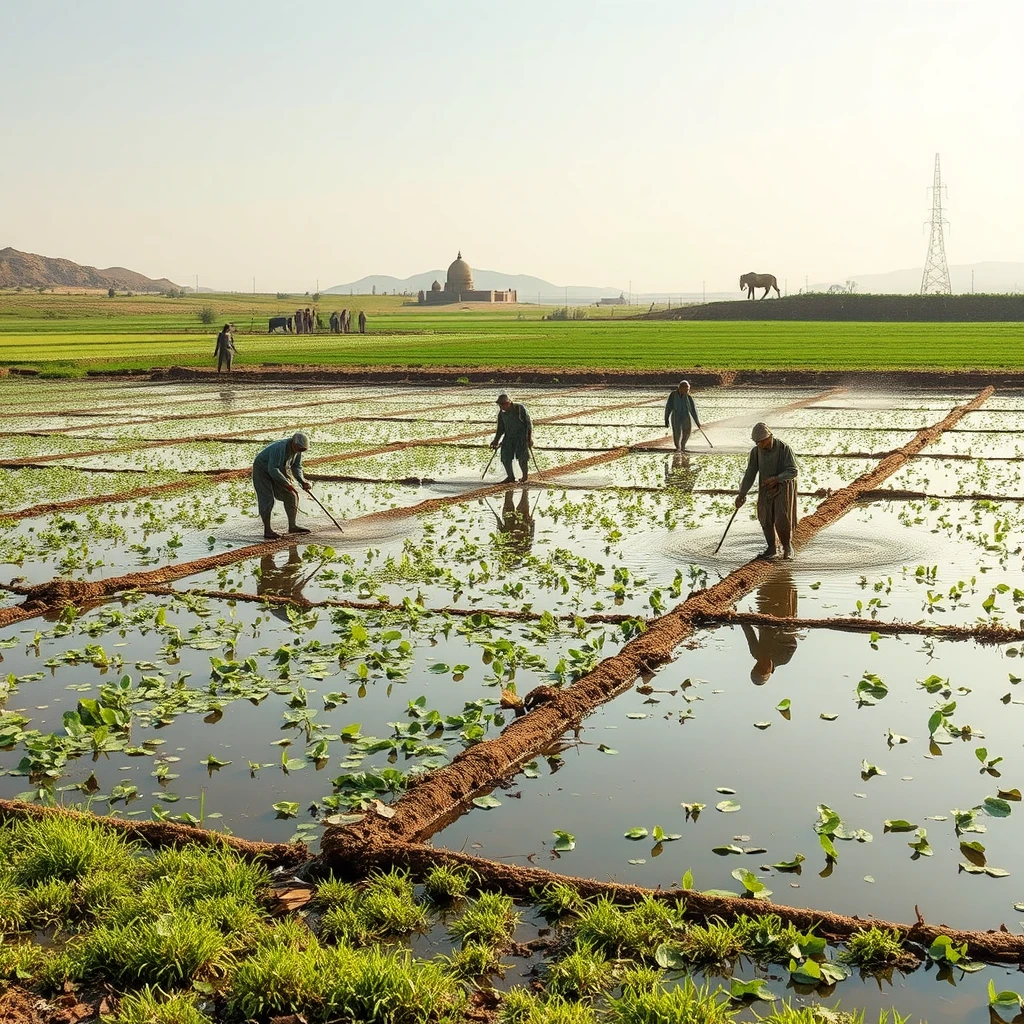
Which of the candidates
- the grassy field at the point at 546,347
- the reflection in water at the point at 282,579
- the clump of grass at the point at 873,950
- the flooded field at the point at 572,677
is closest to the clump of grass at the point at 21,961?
the flooded field at the point at 572,677

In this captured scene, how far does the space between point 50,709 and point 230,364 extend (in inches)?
1300

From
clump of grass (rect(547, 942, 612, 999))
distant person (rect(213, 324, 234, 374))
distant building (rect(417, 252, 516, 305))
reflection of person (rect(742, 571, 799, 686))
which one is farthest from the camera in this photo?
distant building (rect(417, 252, 516, 305))

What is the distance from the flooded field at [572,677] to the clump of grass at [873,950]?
Answer: 0.30ft

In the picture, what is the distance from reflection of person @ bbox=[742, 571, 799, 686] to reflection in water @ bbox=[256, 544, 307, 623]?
400 centimetres

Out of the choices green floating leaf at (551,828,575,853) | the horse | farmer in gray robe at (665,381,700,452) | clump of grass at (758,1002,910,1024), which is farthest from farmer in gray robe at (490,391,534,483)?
the horse

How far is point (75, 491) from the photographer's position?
17156 mm

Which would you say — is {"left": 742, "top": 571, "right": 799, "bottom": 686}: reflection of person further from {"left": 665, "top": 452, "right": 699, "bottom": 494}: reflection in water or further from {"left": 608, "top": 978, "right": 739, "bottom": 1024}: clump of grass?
{"left": 665, "top": 452, "right": 699, "bottom": 494}: reflection in water

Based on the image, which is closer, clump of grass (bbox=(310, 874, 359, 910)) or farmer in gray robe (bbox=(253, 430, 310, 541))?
clump of grass (bbox=(310, 874, 359, 910))

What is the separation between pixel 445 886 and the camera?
17.3 ft

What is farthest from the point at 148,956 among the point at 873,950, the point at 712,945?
the point at 873,950

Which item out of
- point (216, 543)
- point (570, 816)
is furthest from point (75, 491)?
point (570, 816)

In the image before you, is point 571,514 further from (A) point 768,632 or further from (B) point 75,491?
(B) point 75,491

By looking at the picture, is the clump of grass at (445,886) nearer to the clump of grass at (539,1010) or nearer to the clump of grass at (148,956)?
the clump of grass at (539,1010)

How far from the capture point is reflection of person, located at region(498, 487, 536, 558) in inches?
510
